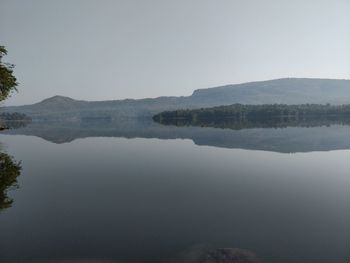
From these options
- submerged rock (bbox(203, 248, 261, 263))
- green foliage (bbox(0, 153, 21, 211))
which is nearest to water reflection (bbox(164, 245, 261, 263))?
submerged rock (bbox(203, 248, 261, 263))

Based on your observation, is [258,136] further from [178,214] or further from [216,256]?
[216,256]

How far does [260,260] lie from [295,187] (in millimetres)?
12843

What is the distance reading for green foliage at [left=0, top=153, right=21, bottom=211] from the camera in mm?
22103

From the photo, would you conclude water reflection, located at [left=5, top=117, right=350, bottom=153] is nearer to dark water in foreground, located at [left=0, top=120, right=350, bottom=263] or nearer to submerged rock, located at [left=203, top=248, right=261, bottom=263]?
dark water in foreground, located at [left=0, top=120, right=350, bottom=263]

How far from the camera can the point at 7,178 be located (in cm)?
2939

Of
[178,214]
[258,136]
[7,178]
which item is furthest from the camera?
[258,136]

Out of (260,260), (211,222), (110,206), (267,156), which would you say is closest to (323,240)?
(260,260)

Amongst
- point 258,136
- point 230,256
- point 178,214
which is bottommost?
point 258,136

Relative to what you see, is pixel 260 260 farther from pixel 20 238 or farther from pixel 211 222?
pixel 20 238

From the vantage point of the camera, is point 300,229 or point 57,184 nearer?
point 300,229

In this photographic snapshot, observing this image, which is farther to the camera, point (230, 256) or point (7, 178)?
point (7, 178)

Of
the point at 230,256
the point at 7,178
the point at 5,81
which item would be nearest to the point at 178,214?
the point at 230,256

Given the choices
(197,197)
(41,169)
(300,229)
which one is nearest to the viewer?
(300,229)

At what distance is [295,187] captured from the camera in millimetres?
24312
